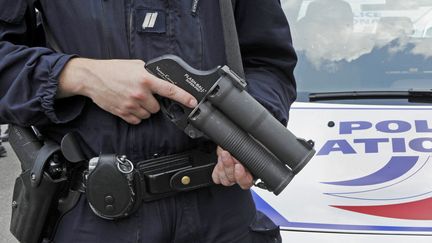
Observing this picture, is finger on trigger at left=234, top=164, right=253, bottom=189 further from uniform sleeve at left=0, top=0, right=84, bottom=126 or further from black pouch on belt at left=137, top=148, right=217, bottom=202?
uniform sleeve at left=0, top=0, right=84, bottom=126

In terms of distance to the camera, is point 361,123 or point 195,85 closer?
point 195,85

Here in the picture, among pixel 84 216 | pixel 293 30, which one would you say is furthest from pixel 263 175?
pixel 293 30

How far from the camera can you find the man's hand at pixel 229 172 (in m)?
1.19

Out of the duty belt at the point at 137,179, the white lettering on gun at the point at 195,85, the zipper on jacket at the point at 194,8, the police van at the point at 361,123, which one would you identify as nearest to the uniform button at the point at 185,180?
the duty belt at the point at 137,179

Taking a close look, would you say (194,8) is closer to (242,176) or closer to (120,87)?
(120,87)

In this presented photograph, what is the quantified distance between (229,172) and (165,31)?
33 cm

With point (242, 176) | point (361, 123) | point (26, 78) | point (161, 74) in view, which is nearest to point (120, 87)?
point (161, 74)

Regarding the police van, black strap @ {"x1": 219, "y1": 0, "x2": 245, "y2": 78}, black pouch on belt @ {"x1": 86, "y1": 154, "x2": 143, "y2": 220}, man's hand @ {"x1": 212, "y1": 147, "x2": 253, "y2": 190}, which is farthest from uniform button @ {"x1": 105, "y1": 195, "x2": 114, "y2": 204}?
the police van

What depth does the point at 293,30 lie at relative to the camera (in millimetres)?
2984

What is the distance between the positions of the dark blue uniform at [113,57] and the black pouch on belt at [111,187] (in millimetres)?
30

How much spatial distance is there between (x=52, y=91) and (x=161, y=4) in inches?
11.7

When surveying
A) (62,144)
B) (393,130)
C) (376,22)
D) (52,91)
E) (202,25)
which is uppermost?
(202,25)

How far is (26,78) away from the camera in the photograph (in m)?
1.17

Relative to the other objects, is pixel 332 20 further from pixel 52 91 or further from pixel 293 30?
pixel 52 91
